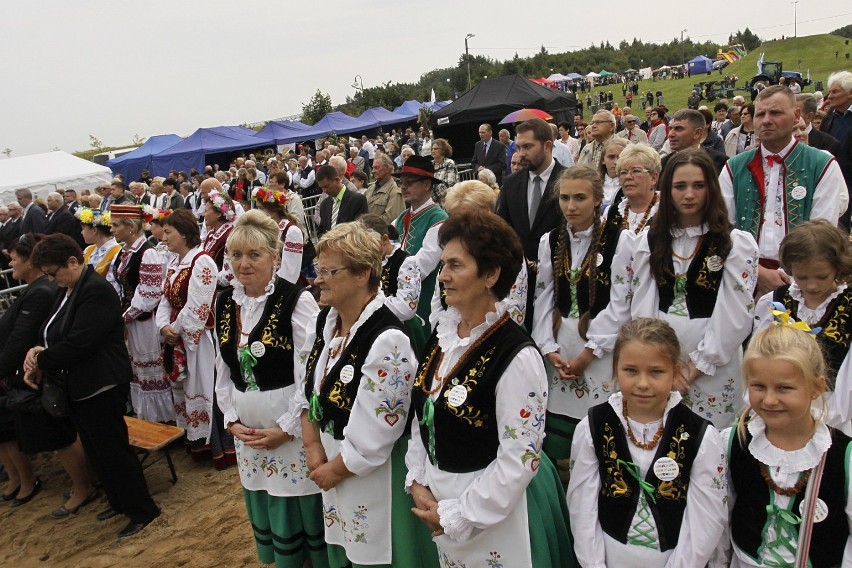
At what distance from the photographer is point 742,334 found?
3037mm

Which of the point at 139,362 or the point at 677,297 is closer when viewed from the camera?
the point at 677,297

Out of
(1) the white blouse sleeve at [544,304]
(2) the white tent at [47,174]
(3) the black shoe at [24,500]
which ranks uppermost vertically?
(2) the white tent at [47,174]

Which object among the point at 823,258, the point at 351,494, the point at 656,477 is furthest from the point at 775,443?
the point at 351,494

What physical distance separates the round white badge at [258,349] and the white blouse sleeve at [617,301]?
1.70 meters

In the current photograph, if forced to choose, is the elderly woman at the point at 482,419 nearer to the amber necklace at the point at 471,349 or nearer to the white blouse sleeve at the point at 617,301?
the amber necklace at the point at 471,349

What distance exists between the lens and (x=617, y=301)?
11.2 feet

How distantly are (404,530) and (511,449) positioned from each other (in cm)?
83

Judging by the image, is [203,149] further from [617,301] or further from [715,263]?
[715,263]

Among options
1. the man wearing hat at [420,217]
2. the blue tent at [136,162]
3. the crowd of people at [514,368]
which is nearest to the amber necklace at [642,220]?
the crowd of people at [514,368]

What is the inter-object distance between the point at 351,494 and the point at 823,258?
223 cm

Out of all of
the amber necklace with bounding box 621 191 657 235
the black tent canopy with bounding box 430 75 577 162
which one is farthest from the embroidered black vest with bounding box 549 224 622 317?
the black tent canopy with bounding box 430 75 577 162

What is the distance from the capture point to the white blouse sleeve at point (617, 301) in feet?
11.1

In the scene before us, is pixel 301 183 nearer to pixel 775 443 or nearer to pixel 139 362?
pixel 139 362

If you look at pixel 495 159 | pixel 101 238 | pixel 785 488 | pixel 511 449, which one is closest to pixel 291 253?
pixel 101 238
